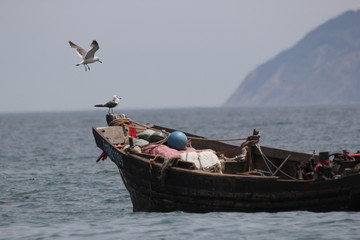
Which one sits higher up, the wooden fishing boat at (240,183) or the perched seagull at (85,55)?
the perched seagull at (85,55)

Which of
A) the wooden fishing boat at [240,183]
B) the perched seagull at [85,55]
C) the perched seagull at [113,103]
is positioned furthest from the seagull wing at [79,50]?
the wooden fishing boat at [240,183]

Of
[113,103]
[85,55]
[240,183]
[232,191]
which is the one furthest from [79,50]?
[240,183]

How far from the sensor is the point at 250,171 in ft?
56.7

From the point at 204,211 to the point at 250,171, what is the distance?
2.56 meters

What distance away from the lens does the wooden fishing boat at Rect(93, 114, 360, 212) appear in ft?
46.6

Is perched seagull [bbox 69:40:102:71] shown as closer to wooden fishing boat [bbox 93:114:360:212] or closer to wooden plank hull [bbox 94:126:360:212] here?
wooden fishing boat [bbox 93:114:360:212]

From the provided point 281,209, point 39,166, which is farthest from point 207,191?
point 39,166

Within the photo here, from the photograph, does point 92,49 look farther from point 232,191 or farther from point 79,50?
point 232,191

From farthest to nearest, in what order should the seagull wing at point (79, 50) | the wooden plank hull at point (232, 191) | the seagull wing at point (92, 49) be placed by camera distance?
the seagull wing at point (79, 50), the seagull wing at point (92, 49), the wooden plank hull at point (232, 191)

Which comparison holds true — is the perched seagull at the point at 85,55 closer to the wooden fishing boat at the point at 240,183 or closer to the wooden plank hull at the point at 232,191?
the wooden fishing boat at the point at 240,183

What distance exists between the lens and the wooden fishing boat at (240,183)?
1422cm

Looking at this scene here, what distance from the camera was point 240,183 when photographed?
14555mm

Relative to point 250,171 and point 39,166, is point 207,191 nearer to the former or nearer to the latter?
point 250,171

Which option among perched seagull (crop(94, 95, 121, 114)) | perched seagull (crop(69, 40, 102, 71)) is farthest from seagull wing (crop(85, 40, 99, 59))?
perched seagull (crop(94, 95, 121, 114))
